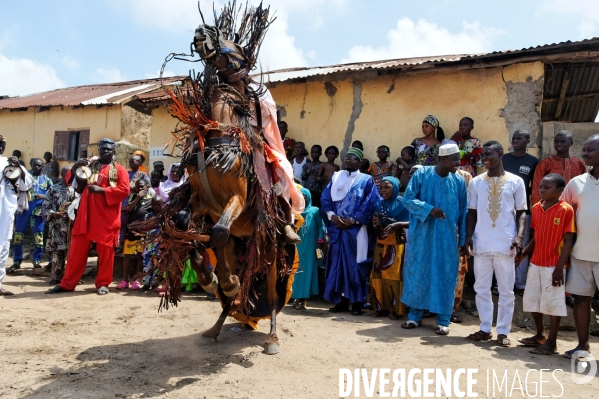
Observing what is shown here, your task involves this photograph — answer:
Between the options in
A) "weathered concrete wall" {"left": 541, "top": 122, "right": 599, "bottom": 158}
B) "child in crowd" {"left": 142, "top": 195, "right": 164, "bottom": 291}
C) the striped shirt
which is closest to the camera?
"child in crowd" {"left": 142, "top": 195, "right": 164, "bottom": 291}

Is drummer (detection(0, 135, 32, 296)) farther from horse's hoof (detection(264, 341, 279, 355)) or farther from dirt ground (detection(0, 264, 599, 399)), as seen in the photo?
horse's hoof (detection(264, 341, 279, 355))

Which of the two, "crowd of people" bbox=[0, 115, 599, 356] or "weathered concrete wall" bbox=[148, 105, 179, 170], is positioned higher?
"weathered concrete wall" bbox=[148, 105, 179, 170]

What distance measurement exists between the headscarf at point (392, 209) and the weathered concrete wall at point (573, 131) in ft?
7.98

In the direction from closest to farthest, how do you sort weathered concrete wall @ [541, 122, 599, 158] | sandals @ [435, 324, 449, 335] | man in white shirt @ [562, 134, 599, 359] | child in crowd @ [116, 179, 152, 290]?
man in white shirt @ [562, 134, 599, 359] < sandals @ [435, 324, 449, 335] < weathered concrete wall @ [541, 122, 599, 158] < child in crowd @ [116, 179, 152, 290]

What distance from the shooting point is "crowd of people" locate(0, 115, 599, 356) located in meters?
5.07

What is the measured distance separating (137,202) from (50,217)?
1827mm

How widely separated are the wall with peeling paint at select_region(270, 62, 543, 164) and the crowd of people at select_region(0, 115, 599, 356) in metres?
0.48

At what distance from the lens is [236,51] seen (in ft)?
15.9

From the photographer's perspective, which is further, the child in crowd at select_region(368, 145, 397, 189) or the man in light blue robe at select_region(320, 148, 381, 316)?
the child in crowd at select_region(368, 145, 397, 189)

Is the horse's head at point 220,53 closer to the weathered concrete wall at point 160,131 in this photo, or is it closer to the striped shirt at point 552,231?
the striped shirt at point 552,231

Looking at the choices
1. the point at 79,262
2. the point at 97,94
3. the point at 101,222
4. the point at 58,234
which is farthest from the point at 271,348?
the point at 97,94

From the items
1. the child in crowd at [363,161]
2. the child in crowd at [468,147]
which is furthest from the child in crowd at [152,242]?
the child in crowd at [468,147]

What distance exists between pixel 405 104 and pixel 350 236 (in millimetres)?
3182

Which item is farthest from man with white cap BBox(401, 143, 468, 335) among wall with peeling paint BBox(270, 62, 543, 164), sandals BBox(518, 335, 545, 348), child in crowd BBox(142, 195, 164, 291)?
child in crowd BBox(142, 195, 164, 291)
